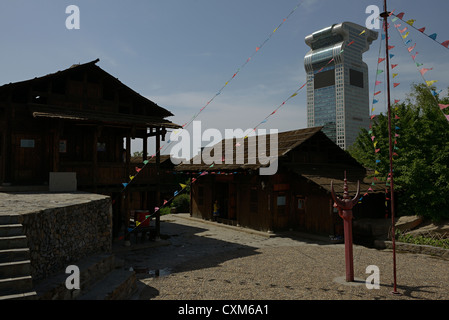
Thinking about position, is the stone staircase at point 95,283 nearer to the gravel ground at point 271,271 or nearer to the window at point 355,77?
the gravel ground at point 271,271

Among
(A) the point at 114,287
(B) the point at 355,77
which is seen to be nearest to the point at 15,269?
(A) the point at 114,287

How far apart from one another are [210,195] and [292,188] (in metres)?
6.27

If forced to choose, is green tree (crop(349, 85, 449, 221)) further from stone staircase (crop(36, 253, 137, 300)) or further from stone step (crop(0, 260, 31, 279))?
stone step (crop(0, 260, 31, 279))

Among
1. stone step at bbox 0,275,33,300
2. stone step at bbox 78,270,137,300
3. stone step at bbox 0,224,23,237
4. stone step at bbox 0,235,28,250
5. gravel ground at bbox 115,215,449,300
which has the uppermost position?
stone step at bbox 0,224,23,237

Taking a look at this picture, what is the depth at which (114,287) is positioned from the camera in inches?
292

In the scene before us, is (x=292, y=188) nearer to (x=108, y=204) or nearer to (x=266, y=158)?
A: (x=266, y=158)

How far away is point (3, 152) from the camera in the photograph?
13.2m

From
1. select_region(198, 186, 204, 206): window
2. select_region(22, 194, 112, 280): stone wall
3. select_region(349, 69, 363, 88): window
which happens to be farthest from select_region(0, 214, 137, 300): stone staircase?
select_region(349, 69, 363, 88): window

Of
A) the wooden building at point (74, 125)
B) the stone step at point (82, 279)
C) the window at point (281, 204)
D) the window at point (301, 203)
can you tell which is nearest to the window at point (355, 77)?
the window at point (301, 203)

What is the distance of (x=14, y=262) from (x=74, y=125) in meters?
10.6

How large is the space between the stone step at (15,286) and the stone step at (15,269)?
12 centimetres

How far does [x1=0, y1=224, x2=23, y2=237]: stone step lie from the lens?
551cm

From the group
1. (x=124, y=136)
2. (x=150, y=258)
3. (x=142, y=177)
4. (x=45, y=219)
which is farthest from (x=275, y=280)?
(x=124, y=136)

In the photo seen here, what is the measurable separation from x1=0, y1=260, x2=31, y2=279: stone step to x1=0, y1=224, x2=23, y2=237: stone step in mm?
606
